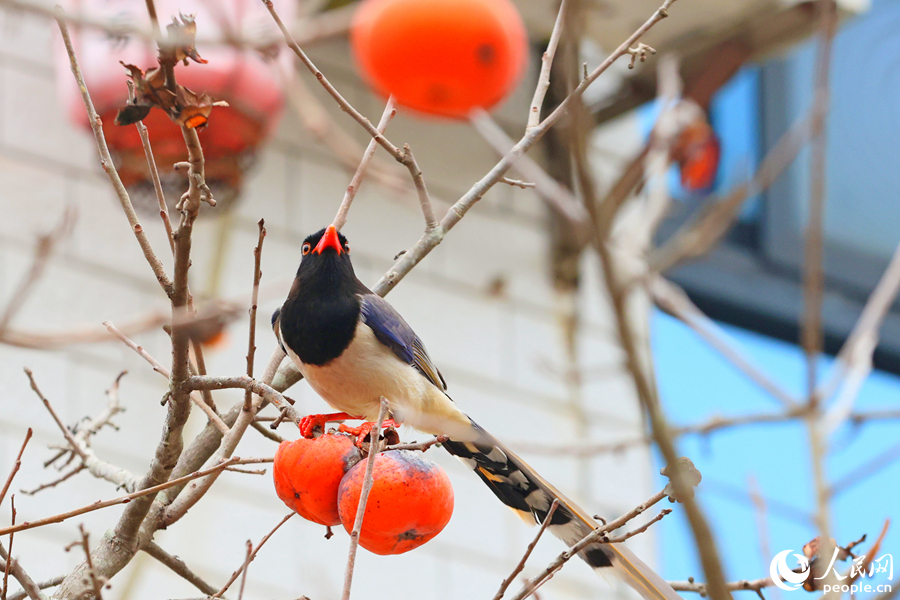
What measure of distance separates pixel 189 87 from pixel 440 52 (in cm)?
82

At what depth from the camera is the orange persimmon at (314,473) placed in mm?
1520

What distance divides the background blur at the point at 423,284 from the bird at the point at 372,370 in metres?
0.29

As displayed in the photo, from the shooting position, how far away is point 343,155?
1998 millimetres

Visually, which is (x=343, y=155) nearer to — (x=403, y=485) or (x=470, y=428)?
(x=470, y=428)

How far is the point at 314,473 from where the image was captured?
1520mm

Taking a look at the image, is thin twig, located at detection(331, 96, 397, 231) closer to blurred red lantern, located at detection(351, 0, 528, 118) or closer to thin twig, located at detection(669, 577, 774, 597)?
blurred red lantern, located at detection(351, 0, 528, 118)

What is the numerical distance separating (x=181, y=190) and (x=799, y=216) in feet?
11.5

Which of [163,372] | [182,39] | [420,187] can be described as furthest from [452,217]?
[182,39]

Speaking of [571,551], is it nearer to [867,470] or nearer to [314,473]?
[314,473]

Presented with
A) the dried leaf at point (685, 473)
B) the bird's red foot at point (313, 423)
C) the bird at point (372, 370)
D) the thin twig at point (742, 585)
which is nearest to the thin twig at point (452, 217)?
the bird at point (372, 370)

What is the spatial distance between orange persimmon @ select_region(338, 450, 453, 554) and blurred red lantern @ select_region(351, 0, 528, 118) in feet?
3.26

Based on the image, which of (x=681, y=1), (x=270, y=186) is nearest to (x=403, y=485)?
(x=270, y=186)

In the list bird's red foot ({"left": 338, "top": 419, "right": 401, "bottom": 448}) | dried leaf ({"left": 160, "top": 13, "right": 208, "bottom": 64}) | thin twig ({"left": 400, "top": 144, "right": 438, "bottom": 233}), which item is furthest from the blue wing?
dried leaf ({"left": 160, "top": 13, "right": 208, "bottom": 64})

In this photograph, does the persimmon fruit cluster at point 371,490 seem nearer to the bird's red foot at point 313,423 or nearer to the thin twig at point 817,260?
the bird's red foot at point 313,423
